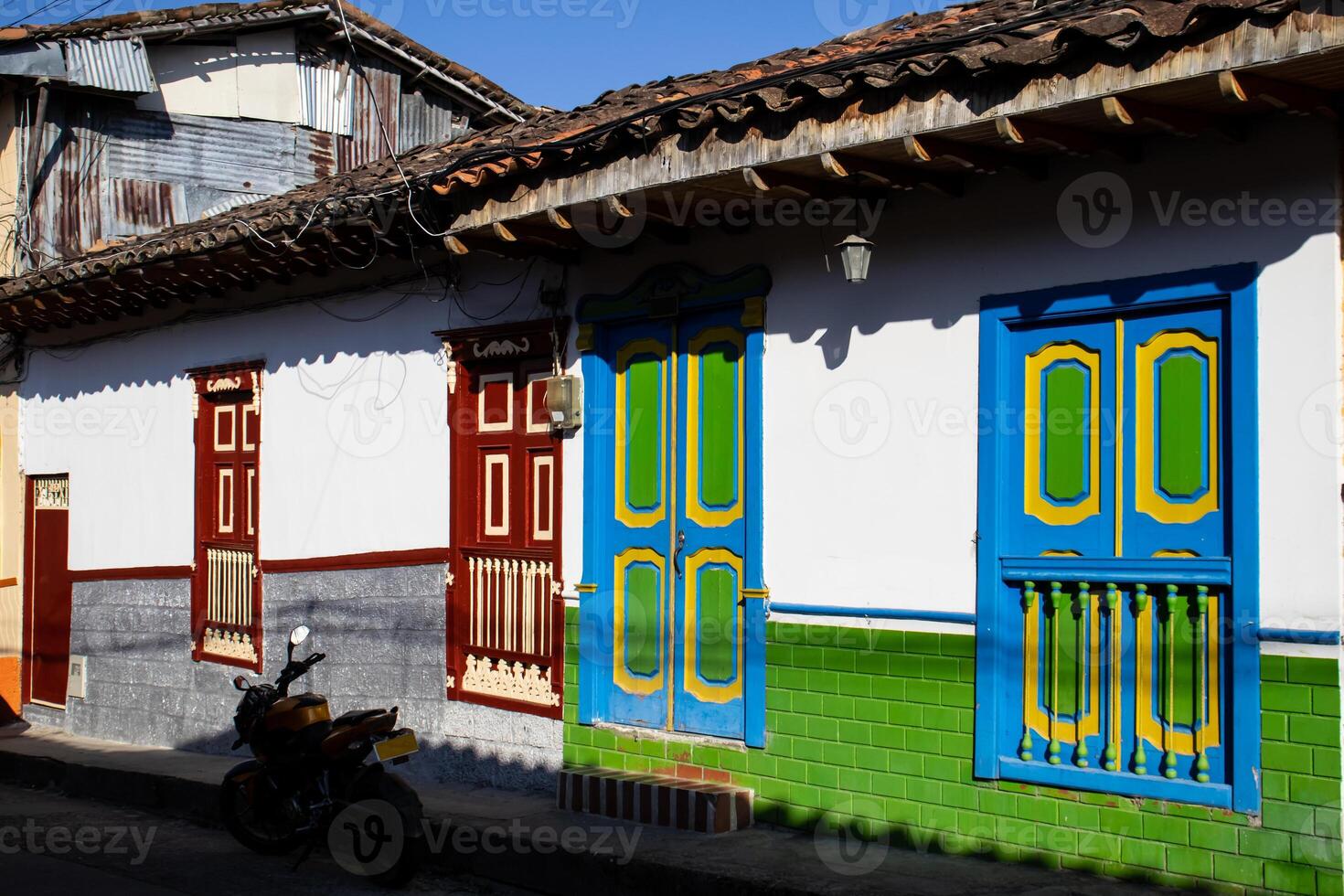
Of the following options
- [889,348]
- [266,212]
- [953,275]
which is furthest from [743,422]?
[266,212]

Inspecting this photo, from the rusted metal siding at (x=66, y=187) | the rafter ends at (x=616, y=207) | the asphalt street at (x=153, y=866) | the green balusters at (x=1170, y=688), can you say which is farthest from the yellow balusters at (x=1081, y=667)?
the rusted metal siding at (x=66, y=187)

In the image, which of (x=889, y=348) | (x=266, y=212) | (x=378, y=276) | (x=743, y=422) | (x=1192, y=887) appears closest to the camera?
(x=1192, y=887)

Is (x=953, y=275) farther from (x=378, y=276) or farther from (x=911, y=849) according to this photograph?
(x=378, y=276)

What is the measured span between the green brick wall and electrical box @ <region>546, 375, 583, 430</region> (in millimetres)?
1840

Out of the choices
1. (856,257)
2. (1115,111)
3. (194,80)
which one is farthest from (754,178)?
(194,80)

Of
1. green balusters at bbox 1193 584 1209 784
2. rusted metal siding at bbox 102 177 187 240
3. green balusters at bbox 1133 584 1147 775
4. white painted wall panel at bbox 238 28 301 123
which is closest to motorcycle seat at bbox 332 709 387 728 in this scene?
green balusters at bbox 1133 584 1147 775

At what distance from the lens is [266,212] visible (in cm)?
1102

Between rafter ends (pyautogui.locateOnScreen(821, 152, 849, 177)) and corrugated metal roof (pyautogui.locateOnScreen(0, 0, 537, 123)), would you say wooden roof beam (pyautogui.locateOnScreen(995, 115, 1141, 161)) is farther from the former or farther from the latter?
corrugated metal roof (pyautogui.locateOnScreen(0, 0, 537, 123))

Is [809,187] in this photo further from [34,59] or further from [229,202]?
[229,202]

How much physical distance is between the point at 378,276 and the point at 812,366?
4.07m

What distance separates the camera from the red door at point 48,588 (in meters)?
13.7

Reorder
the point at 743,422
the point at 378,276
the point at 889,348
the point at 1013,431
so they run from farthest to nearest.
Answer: the point at 378,276 < the point at 743,422 < the point at 889,348 < the point at 1013,431

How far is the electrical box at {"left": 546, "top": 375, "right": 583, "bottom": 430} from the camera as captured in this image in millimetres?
8602

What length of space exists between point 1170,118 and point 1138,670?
232cm
